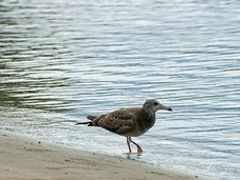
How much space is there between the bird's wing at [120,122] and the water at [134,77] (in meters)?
0.31

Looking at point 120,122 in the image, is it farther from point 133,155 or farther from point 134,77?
point 134,77

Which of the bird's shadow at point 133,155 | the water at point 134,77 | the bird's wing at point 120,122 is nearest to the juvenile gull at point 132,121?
the bird's wing at point 120,122

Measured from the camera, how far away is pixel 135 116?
40.3 ft

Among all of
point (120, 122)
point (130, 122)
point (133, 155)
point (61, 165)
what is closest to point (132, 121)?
point (130, 122)

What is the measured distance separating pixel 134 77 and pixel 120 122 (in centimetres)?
717

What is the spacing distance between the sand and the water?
29.9 inches

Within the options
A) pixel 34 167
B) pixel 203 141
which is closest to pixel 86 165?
pixel 34 167

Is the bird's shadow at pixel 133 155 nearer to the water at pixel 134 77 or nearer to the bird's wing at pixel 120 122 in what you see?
the water at pixel 134 77

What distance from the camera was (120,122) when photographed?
482 inches

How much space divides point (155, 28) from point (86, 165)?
19824mm

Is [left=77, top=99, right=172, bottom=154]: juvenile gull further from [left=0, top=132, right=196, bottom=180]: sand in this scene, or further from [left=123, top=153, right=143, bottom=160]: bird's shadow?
[left=0, top=132, right=196, bottom=180]: sand

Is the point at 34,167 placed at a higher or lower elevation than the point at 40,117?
higher

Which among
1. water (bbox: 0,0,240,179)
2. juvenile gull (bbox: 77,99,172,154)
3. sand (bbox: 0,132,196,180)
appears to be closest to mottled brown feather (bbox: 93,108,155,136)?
juvenile gull (bbox: 77,99,172,154)

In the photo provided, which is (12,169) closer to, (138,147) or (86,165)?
(86,165)
